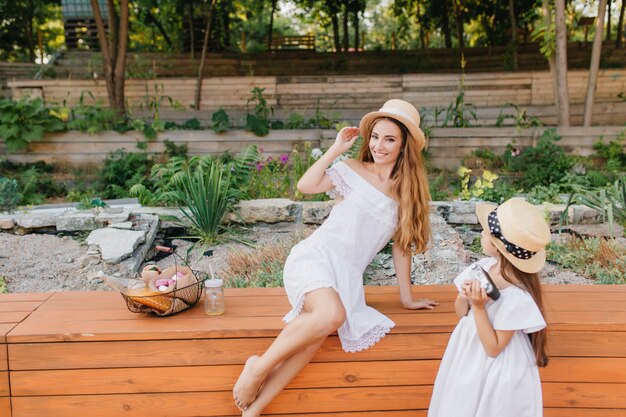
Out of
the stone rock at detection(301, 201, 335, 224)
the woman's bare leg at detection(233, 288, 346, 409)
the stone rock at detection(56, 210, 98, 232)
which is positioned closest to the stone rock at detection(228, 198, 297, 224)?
the stone rock at detection(301, 201, 335, 224)

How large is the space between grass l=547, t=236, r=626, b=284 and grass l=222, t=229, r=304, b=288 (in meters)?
1.85

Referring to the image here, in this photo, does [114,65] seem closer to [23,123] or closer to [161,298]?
[23,123]

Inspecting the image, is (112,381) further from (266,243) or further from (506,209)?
(266,243)

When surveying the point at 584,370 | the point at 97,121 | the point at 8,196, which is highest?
the point at 97,121

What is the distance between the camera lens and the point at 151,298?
7.00ft

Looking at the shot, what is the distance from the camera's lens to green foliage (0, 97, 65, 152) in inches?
242

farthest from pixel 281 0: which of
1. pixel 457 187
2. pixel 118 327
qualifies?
pixel 118 327

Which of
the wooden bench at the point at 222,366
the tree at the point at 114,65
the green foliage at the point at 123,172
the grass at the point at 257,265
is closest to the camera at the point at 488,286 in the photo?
the wooden bench at the point at 222,366

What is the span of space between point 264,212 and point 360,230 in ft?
6.69

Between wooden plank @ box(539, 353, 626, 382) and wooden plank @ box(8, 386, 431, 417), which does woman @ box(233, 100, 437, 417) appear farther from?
wooden plank @ box(539, 353, 626, 382)

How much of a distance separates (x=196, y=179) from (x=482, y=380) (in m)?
2.80

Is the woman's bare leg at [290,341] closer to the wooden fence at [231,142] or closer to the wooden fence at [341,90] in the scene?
the wooden fence at [231,142]

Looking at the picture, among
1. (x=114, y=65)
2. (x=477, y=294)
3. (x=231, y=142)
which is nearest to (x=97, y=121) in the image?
(x=114, y=65)

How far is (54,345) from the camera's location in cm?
207
